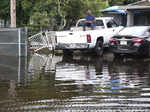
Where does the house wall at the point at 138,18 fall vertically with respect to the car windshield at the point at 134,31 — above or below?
above

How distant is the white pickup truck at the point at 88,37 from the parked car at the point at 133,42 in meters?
1.22

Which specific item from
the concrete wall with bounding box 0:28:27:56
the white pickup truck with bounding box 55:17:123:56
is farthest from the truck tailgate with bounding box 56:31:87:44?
the concrete wall with bounding box 0:28:27:56

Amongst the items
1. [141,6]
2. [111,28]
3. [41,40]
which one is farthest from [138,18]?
[41,40]

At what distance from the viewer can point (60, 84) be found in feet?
30.7

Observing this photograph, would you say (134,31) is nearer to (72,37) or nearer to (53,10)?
(72,37)

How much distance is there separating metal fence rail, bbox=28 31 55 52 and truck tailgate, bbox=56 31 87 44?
2.92 meters

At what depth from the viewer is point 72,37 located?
17.0m

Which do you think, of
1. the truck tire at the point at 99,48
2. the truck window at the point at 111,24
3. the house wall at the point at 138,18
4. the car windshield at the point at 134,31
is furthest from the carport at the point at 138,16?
the car windshield at the point at 134,31

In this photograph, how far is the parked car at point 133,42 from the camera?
15.4m

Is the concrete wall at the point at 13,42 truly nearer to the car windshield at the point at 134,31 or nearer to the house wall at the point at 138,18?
the car windshield at the point at 134,31

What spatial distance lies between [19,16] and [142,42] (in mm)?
14139

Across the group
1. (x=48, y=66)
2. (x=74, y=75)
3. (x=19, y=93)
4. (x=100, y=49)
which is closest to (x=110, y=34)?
(x=100, y=49)

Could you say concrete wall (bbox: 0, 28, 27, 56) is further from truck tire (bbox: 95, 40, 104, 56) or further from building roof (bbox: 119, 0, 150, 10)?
building roof (bbox: 119, 0, 150, 10)

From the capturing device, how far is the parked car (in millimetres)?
15391
